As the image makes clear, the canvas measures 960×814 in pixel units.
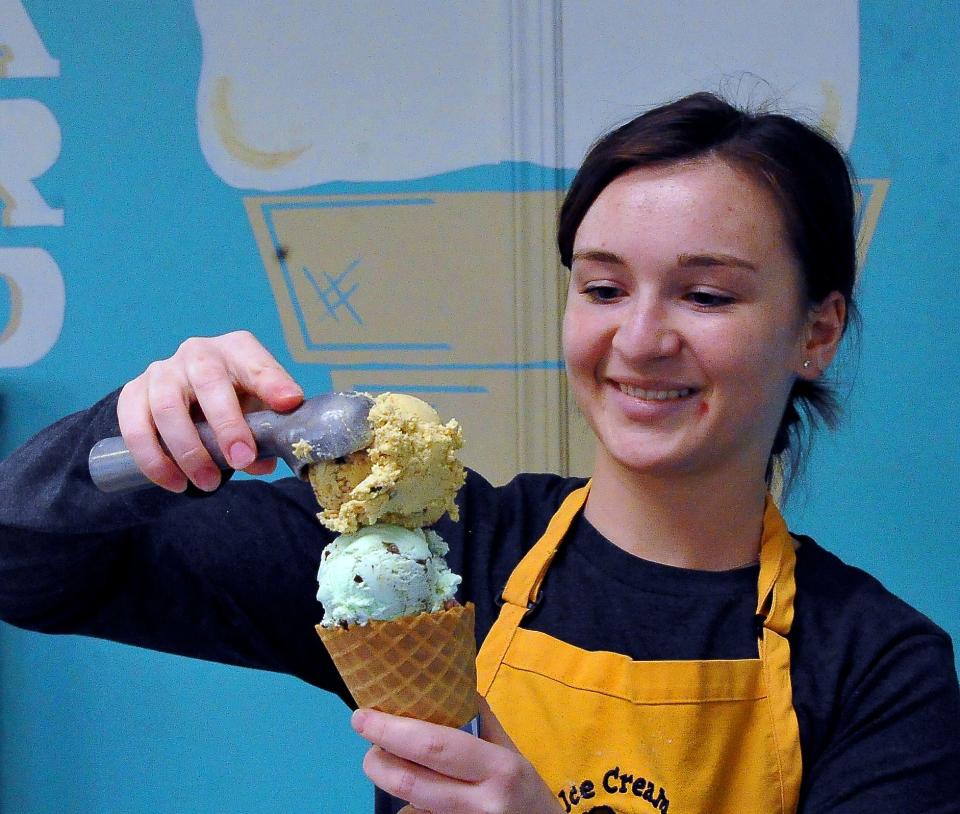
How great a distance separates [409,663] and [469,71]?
4.75ft

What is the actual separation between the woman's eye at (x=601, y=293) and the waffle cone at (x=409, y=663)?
0.45 metres

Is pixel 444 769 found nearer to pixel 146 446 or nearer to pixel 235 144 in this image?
pixel 146 446

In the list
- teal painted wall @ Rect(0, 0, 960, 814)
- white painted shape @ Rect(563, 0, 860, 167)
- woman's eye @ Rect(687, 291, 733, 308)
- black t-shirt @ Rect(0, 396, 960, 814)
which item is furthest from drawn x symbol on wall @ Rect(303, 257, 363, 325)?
woman's eye @ Rect(687, 291, 733, 308)

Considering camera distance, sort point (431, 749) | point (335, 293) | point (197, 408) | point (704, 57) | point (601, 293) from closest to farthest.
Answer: point (431, 749) < point (197, 408) < point (601, 293) < point (704, 57) < point (335, 293)

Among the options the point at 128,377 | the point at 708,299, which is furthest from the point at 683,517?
the point at 128,377

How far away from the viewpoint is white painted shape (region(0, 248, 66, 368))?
2.21 m

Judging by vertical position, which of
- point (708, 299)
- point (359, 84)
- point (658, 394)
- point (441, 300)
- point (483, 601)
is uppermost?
point (359, 84)

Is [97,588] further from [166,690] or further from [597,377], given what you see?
[166,690]

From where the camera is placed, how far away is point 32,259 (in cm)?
221

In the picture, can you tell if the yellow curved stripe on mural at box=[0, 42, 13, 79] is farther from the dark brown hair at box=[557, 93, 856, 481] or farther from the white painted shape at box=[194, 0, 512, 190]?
the dark brown hair at box=[557, 93, 856, 481]

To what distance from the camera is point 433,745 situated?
0.88m

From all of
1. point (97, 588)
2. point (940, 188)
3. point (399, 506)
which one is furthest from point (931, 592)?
point (97, 588)

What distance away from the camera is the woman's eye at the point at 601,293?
1255 millimetres

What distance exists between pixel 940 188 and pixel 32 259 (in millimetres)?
1875
